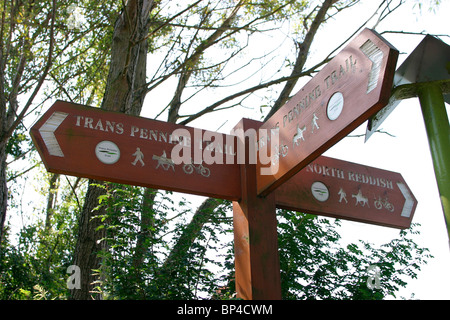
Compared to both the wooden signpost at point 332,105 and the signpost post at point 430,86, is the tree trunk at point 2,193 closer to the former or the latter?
the wooden signpost at point 332,105

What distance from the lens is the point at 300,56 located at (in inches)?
270

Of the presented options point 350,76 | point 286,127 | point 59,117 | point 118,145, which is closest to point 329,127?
point 350,76

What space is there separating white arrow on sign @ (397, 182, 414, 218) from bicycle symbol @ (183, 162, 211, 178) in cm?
123

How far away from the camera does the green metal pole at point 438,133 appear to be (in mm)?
1969

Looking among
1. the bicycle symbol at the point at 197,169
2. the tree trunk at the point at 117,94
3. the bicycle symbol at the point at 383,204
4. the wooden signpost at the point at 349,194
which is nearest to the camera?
the bicycle symbol at the point at 197,169

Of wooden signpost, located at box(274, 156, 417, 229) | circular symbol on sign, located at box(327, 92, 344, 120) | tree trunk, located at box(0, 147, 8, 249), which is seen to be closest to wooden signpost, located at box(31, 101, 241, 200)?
wooden signpost, located at box(274, 156, 417, 229)

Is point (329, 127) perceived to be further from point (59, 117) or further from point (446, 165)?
point (59, 117)

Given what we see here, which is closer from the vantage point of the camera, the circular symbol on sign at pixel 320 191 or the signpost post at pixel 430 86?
the signpost post at pixel 430 86

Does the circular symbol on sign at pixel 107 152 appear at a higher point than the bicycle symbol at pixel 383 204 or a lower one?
higher

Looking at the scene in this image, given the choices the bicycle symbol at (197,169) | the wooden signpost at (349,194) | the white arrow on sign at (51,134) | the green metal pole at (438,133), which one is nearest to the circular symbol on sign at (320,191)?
the wooden signpost at (349,194)

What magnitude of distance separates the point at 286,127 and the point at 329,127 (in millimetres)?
400

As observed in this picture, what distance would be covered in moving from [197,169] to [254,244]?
509mm

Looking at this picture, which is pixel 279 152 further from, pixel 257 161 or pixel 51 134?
pixel 51 134

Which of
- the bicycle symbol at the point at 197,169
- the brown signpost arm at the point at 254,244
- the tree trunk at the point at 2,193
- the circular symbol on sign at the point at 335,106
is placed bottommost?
the brown signpost arm at the point at 254,244
